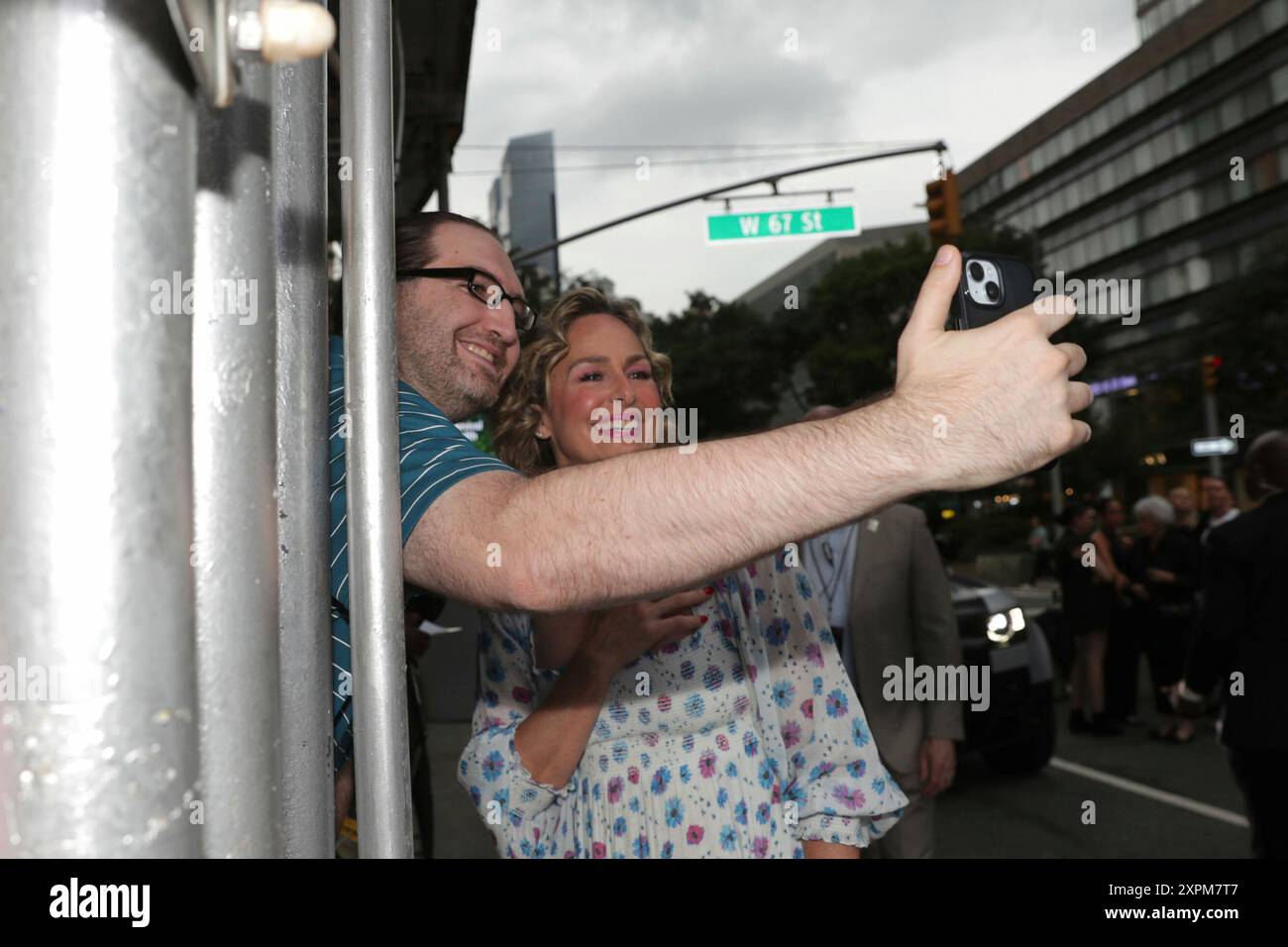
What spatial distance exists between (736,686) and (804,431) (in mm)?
1007

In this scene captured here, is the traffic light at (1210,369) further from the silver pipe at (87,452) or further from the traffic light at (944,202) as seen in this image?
the silver pipe at (87,452)

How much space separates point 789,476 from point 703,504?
91 mm

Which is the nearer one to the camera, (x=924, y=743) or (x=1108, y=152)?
(x=924, y=743)

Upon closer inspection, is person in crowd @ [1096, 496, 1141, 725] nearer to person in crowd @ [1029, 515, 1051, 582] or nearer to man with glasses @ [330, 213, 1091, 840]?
person in crowd @ [1029, 515, 1051, 582]

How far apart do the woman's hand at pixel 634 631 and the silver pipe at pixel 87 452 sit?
3.94ft

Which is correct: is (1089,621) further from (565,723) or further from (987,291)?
(987,291)

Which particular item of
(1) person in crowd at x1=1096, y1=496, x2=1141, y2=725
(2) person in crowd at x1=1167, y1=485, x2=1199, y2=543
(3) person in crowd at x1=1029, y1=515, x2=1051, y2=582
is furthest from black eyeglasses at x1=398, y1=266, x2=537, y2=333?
(3) person in crowd at x1=1029, y1=515, x2=1051, y2=582

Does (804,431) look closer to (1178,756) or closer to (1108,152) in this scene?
(1178,756)

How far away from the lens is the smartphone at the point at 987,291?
1.28 meters

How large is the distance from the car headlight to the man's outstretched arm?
22.8 feet

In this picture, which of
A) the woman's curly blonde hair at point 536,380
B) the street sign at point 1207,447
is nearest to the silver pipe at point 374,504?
the woman's curly blonde hair at point 536,380

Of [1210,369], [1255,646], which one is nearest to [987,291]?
[1255,646]

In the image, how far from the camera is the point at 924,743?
15.4 feet
